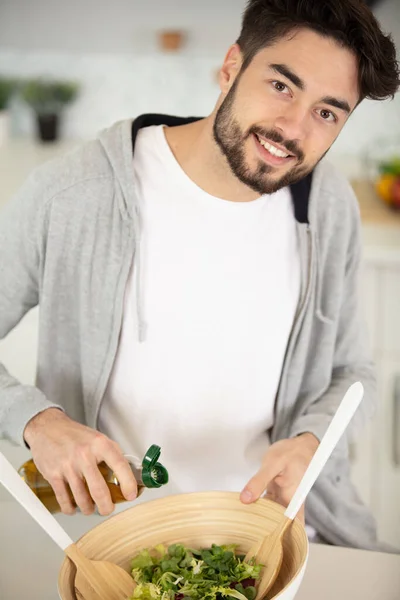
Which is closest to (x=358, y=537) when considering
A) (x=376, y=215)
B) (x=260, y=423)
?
(x=260, y=423)

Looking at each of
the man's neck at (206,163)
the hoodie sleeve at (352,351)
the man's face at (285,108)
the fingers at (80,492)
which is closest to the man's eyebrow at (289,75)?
the man's face at (285,108)

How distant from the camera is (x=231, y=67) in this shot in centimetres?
94

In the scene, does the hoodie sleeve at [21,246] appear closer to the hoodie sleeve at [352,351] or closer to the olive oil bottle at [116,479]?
the olive oil bottle at [116,479]

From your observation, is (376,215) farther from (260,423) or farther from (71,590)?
(71,590)

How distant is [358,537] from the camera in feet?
3.50

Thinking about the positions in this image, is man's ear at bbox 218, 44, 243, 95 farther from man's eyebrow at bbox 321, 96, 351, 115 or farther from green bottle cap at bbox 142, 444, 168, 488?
green bottle cap at bbox 142, 444, 168, 488

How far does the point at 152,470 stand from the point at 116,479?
0.06 meters

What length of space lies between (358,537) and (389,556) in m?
0.33

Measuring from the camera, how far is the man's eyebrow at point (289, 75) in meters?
0.84

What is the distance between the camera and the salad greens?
Result: 2.09 feet

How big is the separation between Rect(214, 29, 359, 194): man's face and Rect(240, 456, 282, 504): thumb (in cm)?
34

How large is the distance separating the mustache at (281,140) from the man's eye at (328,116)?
0.16ft

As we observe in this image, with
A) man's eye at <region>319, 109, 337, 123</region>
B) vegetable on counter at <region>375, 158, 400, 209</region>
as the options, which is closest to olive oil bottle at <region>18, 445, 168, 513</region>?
man's eye at <region>319, 109, 337, 123</region>

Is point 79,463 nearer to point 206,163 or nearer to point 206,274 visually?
point 206,274
